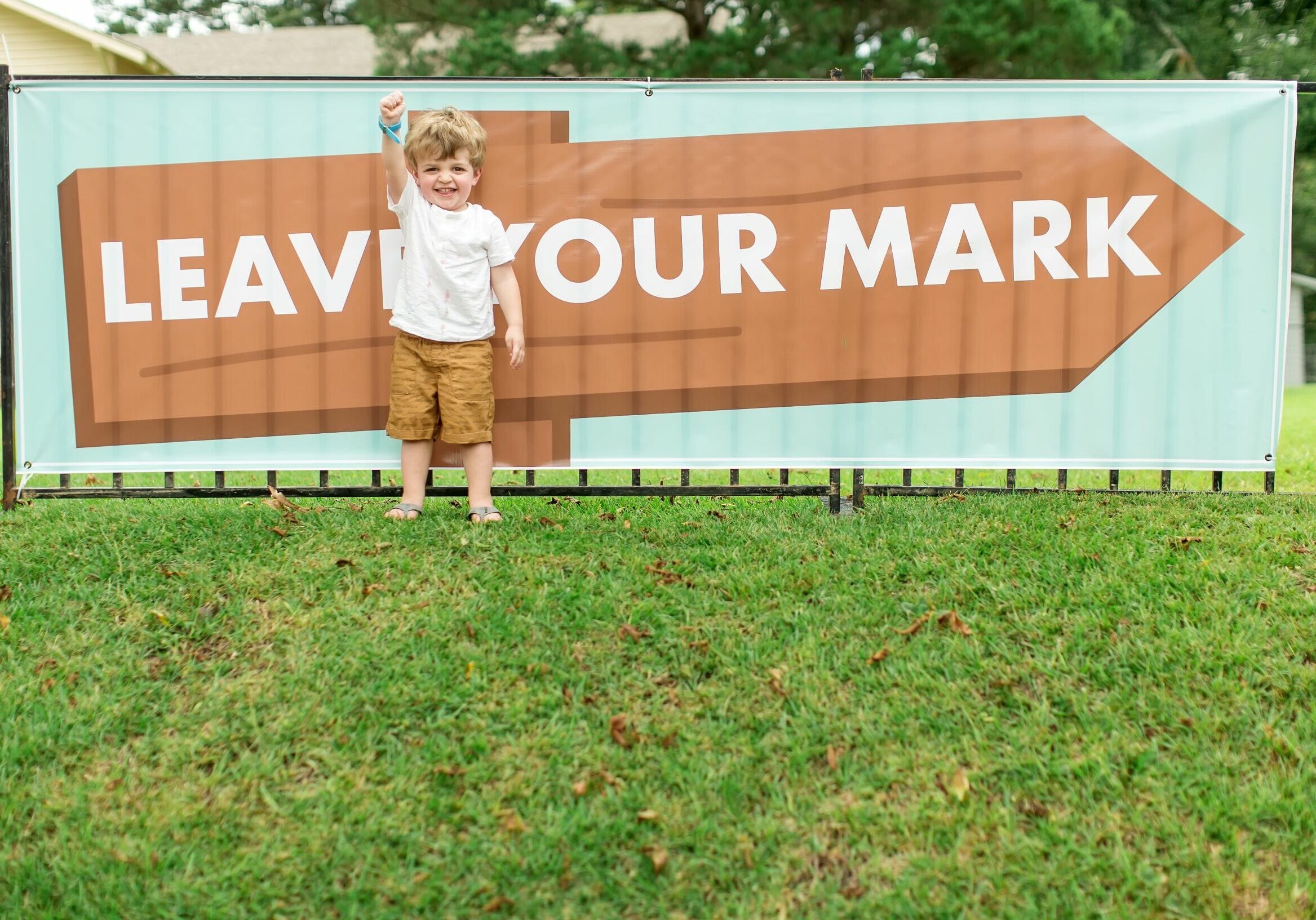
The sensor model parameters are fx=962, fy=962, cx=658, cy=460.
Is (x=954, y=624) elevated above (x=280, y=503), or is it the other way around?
(x=280, y=503)

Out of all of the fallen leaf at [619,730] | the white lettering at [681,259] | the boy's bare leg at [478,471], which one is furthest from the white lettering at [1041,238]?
the fallen leaf at [619,730]

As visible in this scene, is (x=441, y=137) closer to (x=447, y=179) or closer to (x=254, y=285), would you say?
(x=447, y=179)

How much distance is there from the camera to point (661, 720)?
2.97 m

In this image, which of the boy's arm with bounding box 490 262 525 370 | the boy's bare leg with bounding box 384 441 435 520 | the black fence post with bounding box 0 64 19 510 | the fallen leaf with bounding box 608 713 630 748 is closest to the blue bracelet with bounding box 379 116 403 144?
the boy's arm with bounding box 490 262 525 370

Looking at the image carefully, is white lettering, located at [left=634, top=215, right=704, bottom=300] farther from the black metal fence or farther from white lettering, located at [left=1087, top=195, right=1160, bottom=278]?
white lettering, located at [left=1087, top=195, right=1160, bottom=278]

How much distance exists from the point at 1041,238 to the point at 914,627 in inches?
84.9

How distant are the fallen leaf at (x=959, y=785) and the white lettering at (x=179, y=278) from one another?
3.79 meters

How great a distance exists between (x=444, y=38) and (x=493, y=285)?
519 inches

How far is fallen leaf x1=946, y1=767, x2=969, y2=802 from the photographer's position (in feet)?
8.74

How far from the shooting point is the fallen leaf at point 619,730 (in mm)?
2861

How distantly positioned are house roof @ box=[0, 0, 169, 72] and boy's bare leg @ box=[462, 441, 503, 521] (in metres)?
16.5

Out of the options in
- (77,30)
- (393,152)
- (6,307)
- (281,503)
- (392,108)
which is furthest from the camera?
A: (77,30)

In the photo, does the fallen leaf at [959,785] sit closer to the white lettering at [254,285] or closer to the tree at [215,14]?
the white lettering at [254,285]

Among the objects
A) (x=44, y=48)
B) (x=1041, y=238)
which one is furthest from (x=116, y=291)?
(x=44, y=48)
